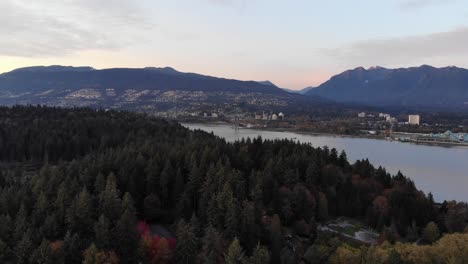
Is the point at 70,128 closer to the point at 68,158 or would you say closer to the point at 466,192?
the point at 68,158

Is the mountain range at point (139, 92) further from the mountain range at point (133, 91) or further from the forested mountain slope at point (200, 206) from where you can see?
the forested mountain slope at point (200, 206)

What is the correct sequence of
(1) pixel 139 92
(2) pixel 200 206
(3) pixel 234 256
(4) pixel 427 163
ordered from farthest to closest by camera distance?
(1) pixel 139 92
(4) pixel 427 163
(2) pixel 200 206
(3) pixel 234 256

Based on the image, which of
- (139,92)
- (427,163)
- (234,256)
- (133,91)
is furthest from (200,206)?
(133,91)

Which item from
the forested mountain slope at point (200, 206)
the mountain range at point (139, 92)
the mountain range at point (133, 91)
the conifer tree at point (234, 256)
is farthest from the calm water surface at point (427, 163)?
the mountain range at point (133, 91)

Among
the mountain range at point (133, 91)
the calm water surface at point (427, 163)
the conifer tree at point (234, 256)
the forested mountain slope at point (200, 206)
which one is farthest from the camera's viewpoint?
the mountain range at point (133, 91)

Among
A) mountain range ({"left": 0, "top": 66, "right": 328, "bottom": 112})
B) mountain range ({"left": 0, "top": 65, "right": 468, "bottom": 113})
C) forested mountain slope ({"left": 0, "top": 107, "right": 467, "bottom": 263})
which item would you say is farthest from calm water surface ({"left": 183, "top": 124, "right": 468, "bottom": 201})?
mountain range ({"left": 0, "top": 66, "right": 328, "bottom": 112})

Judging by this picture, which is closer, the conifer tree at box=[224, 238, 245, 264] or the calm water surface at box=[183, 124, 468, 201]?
the conifer tree at box=[224, 238, 245, 264]

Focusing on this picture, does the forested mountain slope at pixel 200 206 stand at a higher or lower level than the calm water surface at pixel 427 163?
higher

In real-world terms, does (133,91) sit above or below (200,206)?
above

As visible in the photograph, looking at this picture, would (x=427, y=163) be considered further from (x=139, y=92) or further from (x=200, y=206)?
(x=139, y=92)

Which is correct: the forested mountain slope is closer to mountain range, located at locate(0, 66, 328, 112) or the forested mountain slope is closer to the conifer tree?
the conifer tree

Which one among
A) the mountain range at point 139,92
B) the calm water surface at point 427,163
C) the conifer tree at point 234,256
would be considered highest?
the mountain range at point 139,92
